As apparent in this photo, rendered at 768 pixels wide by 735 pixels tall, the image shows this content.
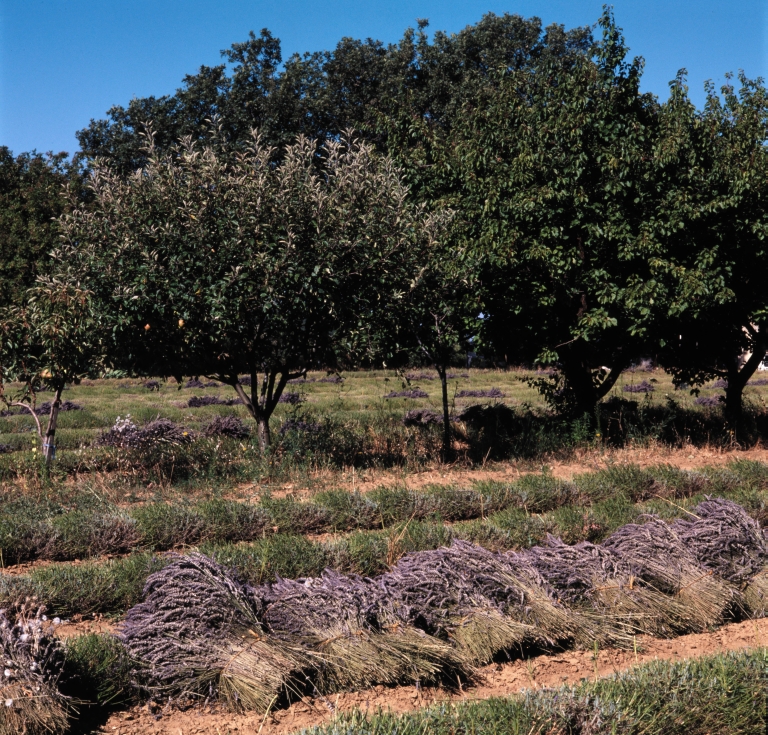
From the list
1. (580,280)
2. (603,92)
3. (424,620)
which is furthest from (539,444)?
(424,620)

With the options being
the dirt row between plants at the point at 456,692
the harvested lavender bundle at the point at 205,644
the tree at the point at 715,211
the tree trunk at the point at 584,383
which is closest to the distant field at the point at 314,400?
the tree trunk at the point at 584,383

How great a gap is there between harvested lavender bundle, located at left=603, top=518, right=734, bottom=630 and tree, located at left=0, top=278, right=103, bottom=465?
19.5 feet

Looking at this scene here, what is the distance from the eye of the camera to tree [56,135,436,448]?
9008mm

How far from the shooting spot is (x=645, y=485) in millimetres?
9117

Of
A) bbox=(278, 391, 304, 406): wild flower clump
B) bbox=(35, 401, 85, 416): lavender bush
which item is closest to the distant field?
bbox=(278, 391, 304, 406): wild flower clump

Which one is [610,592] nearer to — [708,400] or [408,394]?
[408,394]

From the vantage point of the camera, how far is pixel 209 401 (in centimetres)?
2180

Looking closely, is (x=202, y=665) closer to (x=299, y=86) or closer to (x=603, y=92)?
(x=603, y=92)

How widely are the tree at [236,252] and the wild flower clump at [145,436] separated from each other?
3.89 feet

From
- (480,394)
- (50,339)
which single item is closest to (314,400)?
(480,394)

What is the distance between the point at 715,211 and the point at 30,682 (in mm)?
9682

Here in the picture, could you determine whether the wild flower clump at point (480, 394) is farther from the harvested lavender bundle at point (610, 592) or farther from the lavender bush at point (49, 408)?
the harvested lavender bundle at point (610, 592)

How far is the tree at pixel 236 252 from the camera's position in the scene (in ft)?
29.6

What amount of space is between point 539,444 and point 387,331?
3.05 m
